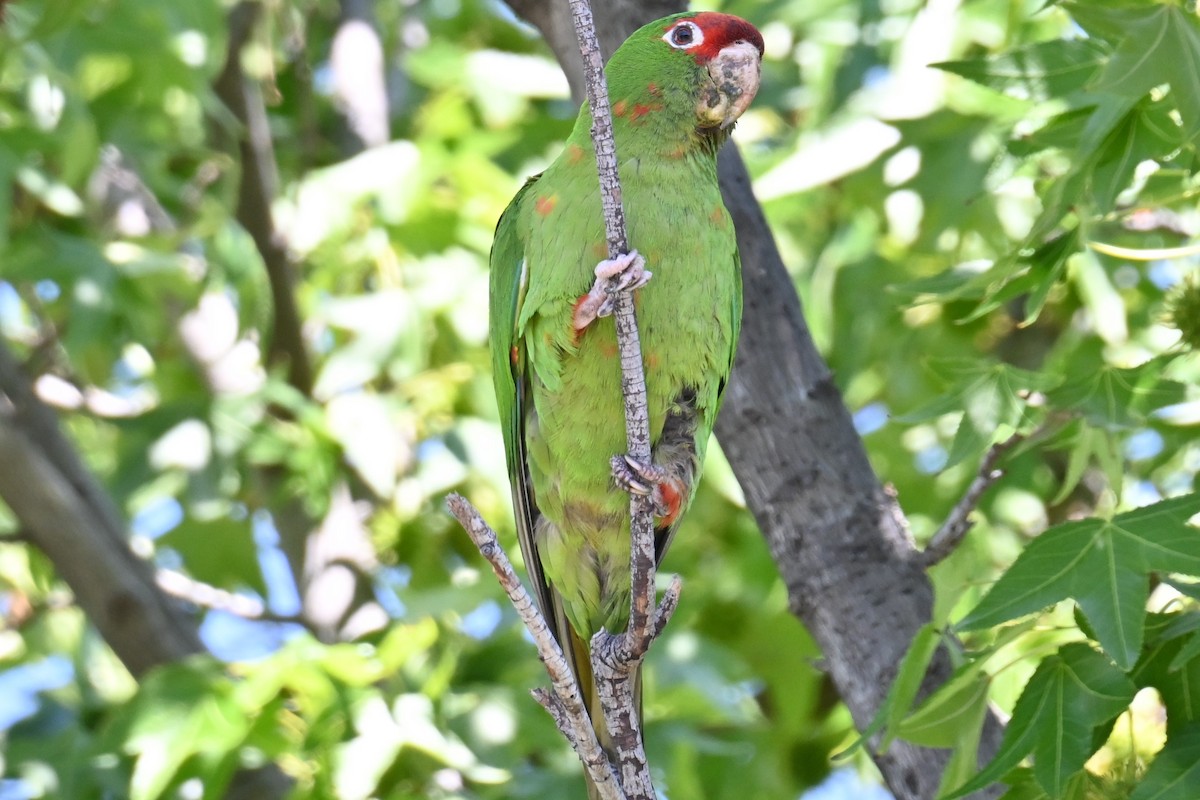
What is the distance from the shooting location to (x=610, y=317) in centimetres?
255

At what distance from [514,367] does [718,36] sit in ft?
2.73

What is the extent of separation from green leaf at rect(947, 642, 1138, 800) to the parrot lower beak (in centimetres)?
131

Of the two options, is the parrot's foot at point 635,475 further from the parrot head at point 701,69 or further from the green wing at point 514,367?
the parrot head at point 701,69

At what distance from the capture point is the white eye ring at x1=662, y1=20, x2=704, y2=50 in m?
2.84

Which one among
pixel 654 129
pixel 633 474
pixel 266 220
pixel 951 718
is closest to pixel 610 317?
pixel 633 474

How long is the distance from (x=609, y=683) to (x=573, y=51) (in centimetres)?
151

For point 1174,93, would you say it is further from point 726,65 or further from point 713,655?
point 713,655

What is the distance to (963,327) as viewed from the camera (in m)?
4.84

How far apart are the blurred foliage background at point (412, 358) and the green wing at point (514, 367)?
0.83 metres

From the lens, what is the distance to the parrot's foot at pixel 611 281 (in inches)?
89.9

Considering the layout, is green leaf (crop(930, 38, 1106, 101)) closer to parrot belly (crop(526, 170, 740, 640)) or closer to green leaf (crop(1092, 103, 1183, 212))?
green leaf (crop(1092, 103, 1183, 212))

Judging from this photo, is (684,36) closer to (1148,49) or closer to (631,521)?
(1148,49)

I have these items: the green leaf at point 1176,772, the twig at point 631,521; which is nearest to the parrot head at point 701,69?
the twig at point 631,521

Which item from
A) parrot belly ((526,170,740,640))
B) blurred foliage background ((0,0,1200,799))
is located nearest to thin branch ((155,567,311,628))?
blurred foliage background ((0,0,1200,799))
